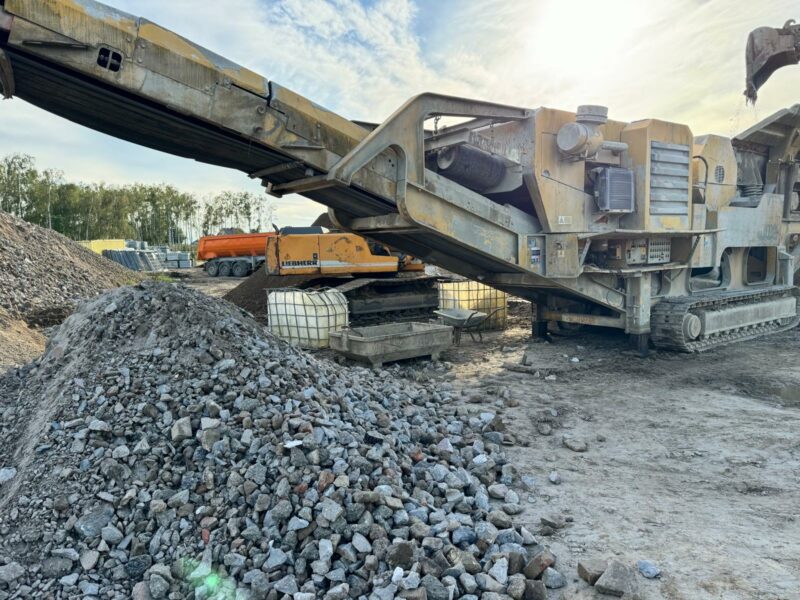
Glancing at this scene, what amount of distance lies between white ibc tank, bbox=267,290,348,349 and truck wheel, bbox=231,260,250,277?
1650 cm

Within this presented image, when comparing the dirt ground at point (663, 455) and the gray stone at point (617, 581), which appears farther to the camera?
the dirt ground at point (663, 455)

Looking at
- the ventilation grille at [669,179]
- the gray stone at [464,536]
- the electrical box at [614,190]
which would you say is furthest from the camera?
the ventilation grille at [669,179]

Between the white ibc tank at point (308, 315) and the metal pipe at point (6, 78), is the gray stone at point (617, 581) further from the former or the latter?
the white ibc tank at point (308, 315)

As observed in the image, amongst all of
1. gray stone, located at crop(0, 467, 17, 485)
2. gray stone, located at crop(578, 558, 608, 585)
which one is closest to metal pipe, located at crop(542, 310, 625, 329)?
gray stone, located at crop(578, 558, 608, 585)

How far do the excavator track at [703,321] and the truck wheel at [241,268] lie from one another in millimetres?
19702

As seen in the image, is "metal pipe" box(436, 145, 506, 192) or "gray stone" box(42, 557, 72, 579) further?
"metal pipe" box(436, 145, 506, 192)

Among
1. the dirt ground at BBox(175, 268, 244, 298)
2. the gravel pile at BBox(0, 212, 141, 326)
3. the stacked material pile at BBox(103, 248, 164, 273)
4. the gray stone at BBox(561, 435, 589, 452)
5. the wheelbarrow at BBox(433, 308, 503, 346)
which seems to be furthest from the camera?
the stacked material pile at BBox(103, 248, 164, 273)

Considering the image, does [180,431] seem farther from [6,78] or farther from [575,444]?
[575,444]

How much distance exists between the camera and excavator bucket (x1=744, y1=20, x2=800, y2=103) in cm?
920

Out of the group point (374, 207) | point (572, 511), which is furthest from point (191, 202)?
point (572, 511)

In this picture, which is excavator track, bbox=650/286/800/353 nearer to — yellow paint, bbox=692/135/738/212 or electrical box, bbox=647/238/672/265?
electrical box, bbox=647/238/672/265

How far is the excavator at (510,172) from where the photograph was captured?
13.0 feet

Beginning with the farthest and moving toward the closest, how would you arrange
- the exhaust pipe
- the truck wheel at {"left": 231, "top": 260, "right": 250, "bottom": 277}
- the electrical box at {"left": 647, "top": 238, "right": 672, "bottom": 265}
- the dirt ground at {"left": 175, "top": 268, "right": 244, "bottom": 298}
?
the truck wheel at {"left": 231, "top": 260, "right": 250, "bottom": 277}
the dirt ground at {"left": 175, "top": 268, "right": 244, "bottom": 298}
the electrical box at {"left": 647, "top": 238, "right": 672, "bottom": 265}
the exhaust pipe

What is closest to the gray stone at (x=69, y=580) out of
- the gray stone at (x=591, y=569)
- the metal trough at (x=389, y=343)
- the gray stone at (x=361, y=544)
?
the gray stone at (x=361, y=544)
